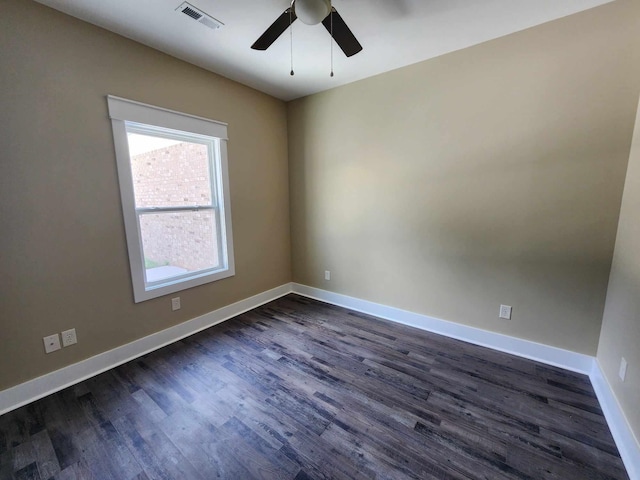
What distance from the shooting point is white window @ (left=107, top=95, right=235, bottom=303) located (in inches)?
86.9

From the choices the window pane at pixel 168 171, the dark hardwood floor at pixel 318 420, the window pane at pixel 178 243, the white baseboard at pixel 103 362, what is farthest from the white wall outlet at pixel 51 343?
the window pane at pixel 168 171

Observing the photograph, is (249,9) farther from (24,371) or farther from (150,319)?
(24,371)

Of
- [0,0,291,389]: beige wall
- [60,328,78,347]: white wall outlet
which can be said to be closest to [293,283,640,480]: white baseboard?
[0,0,291,389]: beige wall

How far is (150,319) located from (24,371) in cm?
80

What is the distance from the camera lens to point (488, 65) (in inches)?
86.7

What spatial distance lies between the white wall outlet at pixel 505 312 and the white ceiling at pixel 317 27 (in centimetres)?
227

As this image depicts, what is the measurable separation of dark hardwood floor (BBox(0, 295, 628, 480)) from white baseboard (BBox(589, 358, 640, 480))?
47 mm

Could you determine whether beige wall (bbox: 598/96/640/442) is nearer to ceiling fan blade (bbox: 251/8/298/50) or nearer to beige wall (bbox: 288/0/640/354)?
beige wall (bbox: 288/0/640/354)

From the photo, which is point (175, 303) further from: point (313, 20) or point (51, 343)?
point (313, 20)

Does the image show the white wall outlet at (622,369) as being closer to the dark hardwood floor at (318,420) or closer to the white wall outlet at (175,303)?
the dark hardwood floor at (318,420)

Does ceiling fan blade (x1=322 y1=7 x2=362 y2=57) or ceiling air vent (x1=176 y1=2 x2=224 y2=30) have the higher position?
ceiling air vent (x1=176 y1=2 x2=224 y2=30)

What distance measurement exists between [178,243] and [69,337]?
109 cm

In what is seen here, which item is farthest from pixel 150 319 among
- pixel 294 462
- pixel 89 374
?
pixel 294 462

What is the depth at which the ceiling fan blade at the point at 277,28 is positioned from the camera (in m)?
1.52
